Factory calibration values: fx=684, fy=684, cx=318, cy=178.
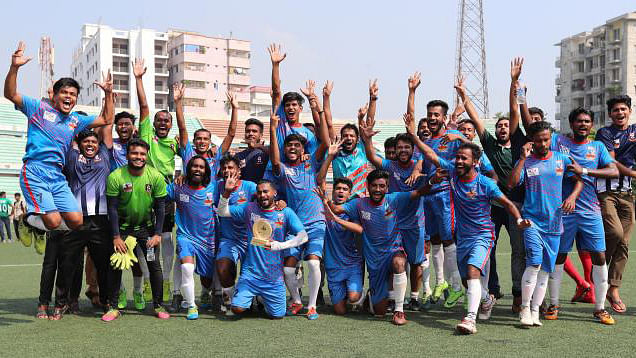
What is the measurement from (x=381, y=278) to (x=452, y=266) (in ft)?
2.83

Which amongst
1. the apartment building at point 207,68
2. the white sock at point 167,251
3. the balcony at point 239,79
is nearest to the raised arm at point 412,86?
the white sock at point 167,251

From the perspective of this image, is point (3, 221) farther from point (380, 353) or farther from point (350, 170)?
point (380, 353)

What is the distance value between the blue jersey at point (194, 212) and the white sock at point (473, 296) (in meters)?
2.79

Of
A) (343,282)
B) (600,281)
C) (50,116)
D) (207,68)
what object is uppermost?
(207,68)

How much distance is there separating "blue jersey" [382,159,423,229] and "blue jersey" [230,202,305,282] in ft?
3.85

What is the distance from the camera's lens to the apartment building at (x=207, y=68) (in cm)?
8978

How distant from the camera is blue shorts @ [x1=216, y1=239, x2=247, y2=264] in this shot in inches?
283

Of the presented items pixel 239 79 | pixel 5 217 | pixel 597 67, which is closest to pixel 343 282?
pixel 5 217

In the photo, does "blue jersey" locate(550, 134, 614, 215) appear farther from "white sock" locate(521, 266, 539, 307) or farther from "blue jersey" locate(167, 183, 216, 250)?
"blue jersey" locate(167, 183, 216, 250)

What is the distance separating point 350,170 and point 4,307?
4.11m

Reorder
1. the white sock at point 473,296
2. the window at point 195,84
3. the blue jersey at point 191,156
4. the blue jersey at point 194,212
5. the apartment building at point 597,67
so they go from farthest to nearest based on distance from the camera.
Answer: the window at point 195,84 < the apartment building at point 597,67 < the blue jersey at point 191,156 < the blue jersey at point 194,212 < the white sock at point 473,296

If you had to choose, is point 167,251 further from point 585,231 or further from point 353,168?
point 585,231

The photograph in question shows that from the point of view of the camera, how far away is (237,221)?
7285 millimetres

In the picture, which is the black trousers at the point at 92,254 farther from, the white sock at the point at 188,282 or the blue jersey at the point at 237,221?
the blue jersey at the point at 237,221
